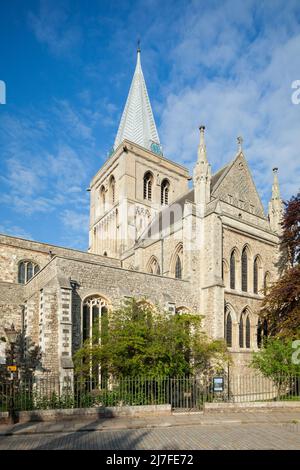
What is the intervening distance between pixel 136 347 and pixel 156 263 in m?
13.9

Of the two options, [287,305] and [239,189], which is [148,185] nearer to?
[239,189]

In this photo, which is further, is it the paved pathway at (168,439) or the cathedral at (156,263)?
the cathedral at (156,263)

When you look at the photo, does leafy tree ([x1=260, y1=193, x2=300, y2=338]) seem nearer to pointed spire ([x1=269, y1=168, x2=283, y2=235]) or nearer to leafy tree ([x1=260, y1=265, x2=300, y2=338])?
leafy tree ([x1=260, y1=265, x2=300, y2=338])

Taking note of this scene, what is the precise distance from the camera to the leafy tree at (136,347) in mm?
16703

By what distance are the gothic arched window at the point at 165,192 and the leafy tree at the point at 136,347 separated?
23.6 m

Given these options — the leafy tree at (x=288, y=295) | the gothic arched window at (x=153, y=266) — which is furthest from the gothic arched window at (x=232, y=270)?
the gothic arched window at (x=153, y=266)

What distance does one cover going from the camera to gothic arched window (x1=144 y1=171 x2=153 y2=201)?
133ft

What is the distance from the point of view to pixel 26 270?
27.4 m

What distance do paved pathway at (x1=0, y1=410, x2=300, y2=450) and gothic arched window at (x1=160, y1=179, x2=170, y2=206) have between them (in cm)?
2900

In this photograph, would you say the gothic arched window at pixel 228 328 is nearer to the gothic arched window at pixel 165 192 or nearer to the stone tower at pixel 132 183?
the stone tower at pixel 132 183

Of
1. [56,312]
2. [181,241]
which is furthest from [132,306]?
[181,241]

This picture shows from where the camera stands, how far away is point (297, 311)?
2220 centimetres

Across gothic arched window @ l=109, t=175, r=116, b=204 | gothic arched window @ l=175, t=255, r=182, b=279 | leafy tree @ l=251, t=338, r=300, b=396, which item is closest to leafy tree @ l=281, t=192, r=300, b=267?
gothic arched window @ l=175, t=255, r=182, b=279
